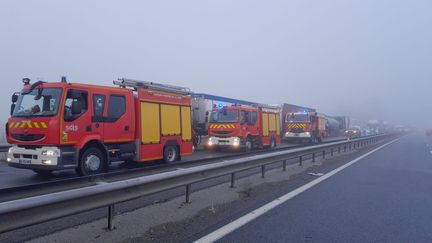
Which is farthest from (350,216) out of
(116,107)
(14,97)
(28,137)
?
(14,97)

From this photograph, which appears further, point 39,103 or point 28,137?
point 39,103

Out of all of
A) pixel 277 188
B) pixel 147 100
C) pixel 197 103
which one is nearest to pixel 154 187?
pixel 277 188

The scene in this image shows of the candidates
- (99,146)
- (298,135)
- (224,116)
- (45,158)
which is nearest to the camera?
(45,158)

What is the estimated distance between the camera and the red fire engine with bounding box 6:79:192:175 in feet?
30.8

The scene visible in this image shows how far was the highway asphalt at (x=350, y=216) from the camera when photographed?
203 inches

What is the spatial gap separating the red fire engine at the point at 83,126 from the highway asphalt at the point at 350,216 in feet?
18.6

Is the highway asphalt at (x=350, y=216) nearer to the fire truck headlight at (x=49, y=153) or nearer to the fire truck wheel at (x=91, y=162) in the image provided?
the fire truck wheel at (x=91, y=162)

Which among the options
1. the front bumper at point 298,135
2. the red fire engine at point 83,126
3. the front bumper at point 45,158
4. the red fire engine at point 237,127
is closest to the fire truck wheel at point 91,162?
the red fire engine at point 83,126

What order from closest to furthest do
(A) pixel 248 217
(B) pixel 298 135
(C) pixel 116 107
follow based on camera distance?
(A) pixel 248 217 → (C) pixel 116 107 → (B) pixel 298 135

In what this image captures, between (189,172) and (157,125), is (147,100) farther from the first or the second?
(189,172)

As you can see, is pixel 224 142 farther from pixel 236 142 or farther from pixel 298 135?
pixel 298 135

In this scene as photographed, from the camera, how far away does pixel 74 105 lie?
9.68 metres

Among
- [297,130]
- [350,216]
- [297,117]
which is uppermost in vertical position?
[297,117]

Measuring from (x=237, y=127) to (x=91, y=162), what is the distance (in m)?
10.9
